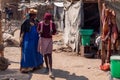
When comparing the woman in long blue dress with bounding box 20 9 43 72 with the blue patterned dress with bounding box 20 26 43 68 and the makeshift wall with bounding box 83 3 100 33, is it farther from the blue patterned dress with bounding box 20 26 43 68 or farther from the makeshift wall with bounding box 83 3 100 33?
the makeshift wall with bounding box 83 3 100 33

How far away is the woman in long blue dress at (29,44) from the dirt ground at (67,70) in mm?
264

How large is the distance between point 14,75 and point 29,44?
97cm

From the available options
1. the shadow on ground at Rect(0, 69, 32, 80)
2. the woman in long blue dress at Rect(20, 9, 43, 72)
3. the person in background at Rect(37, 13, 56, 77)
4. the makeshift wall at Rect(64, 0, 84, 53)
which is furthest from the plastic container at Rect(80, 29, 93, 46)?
the person in background at Rect(37, 13, 56, 77)

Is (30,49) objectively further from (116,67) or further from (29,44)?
(116,67)

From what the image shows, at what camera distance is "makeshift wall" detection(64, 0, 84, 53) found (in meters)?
13.5

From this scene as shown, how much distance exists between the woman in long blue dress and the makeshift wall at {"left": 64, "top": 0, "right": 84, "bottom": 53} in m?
3.86

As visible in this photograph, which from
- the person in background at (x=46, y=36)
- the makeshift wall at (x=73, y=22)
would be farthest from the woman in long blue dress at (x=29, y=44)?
the makeshift wall at (x=73, y=22)

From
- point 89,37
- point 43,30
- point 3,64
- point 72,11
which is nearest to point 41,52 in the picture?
point 43,30

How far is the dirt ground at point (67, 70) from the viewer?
930cm

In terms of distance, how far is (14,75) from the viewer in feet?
31.1

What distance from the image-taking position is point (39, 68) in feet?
33.3

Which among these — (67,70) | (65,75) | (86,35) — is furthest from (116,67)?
(86,35)

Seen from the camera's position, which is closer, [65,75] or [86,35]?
[65,75]

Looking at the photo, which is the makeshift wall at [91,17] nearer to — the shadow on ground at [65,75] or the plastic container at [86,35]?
the plastic container at [86,35]
